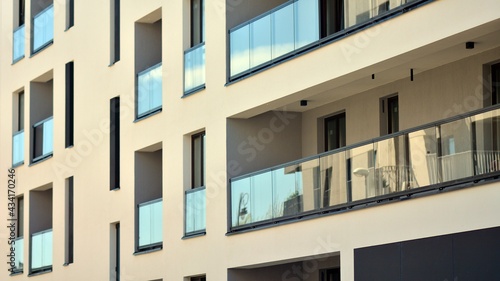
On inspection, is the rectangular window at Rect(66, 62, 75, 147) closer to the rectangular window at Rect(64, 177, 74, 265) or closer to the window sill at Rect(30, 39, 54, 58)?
the rectangular window at Rect(64, 177, 74, 265)

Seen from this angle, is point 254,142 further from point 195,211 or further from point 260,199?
point 195,211

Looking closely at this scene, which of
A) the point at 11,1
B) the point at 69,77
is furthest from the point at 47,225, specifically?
the point at 11,1

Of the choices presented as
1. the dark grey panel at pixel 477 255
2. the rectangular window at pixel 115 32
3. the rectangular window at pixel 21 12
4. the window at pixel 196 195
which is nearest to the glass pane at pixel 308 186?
the window at pixel 196 195

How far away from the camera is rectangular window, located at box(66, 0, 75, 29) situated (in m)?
36.2

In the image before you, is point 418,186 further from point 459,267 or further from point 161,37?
point 161,37

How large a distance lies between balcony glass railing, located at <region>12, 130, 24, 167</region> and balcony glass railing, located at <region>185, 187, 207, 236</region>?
38.8ft

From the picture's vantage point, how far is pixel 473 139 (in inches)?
770

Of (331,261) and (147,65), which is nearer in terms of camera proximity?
(331,261)

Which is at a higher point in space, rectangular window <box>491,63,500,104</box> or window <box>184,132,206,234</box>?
rectangular window <box>491,63,500,104</box>

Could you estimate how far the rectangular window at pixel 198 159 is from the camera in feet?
93.7

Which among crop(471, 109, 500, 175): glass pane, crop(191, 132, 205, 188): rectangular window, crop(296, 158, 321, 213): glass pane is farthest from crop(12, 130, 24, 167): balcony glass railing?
crop(471, 109, 500, 175): glass pane

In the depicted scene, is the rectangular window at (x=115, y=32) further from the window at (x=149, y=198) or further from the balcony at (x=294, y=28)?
the balcony at (x=294, y=28)

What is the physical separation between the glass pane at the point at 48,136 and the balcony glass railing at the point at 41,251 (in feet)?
8.40

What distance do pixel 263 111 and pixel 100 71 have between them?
866 centimetres
